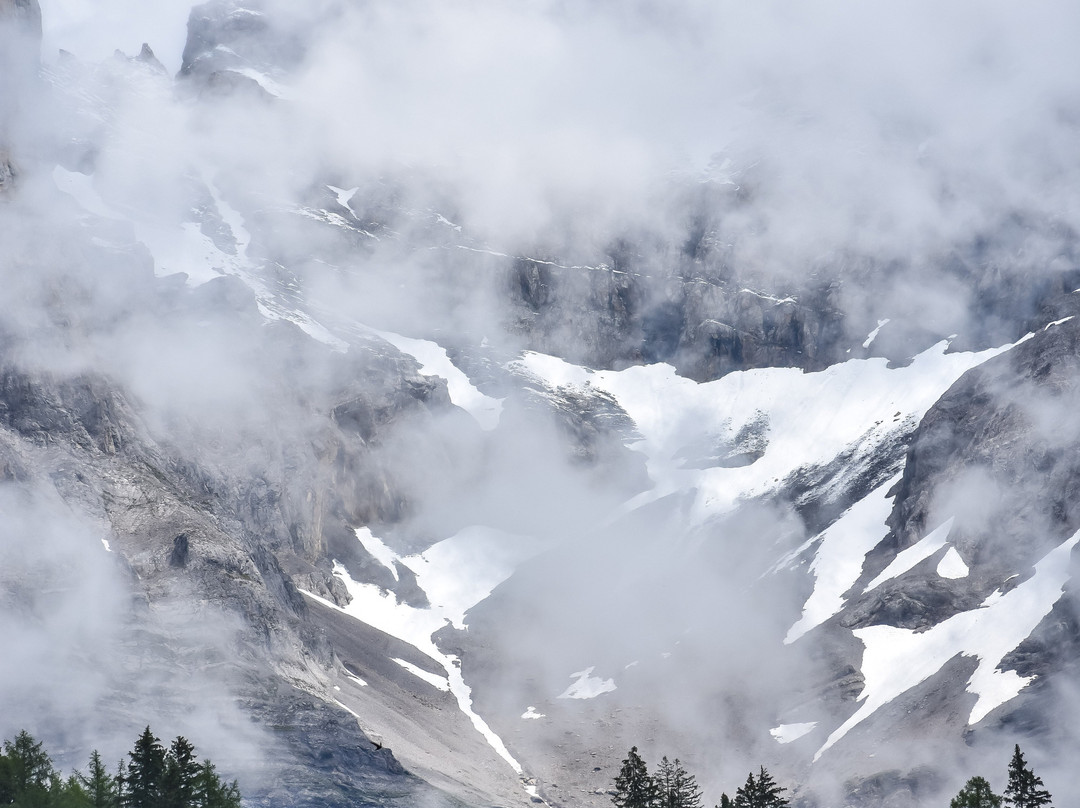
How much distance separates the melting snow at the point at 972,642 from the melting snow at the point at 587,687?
28923mm

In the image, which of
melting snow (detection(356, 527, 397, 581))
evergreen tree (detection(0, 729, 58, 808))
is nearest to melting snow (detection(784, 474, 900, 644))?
melting snow (detection(356, 527, 397, 581))

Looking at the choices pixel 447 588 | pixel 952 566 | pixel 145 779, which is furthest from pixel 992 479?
pixel 145 779

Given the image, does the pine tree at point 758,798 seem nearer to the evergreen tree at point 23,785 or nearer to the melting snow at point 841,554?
the evergreen tree at point 23,785

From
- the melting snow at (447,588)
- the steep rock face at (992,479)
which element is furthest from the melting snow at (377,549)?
the steep rock face at (992,479)

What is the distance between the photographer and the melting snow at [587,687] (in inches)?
5482

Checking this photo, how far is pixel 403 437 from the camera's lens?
18975cm

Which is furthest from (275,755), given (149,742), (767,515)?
(767,515)

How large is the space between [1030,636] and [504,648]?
62.1 m

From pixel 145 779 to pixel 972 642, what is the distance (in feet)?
285

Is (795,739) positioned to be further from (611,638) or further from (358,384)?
(358,384)

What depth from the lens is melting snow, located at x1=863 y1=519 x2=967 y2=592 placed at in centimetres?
13950

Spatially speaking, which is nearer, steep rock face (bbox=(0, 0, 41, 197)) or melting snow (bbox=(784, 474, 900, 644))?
melting snow (bbox=(784, 474, 900, 644))

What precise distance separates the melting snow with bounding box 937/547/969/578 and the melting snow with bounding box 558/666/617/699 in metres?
37.6

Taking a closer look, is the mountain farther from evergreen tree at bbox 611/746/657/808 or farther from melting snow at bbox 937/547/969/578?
evergreen tree at bbox 611/746/657/808
